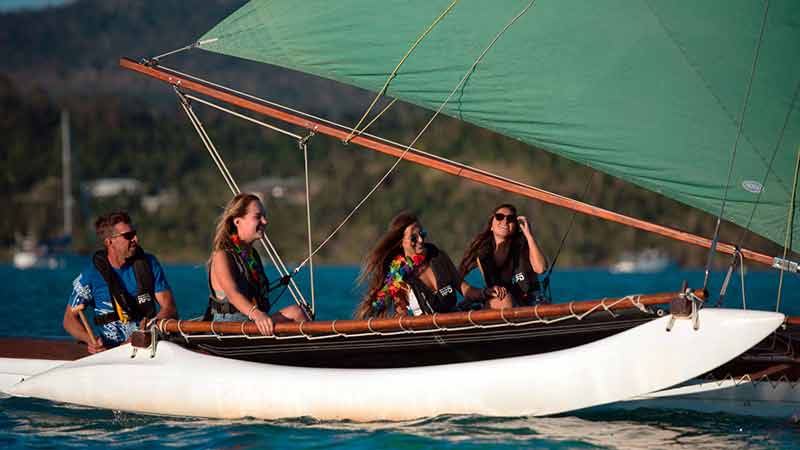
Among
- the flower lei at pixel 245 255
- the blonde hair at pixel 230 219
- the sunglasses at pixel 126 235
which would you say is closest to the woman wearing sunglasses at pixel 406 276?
the flower lei at pixel 245 255

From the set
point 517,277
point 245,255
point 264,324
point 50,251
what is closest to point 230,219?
point 245,255

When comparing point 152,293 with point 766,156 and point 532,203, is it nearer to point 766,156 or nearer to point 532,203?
point 766,156

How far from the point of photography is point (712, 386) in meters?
9.41

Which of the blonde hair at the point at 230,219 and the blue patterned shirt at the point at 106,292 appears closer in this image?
the blonde hair at the point at 230,219

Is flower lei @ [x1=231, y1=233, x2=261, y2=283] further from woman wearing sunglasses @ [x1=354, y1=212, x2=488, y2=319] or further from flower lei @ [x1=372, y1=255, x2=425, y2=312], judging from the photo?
flower lei @ [x1=372, y1=255, x2=425, y2=312]

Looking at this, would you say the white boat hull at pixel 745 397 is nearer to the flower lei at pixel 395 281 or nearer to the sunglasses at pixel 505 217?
the flower lei at pixel 395 281

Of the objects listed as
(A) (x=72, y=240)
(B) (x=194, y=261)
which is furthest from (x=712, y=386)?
(B) (x=194, y=261)

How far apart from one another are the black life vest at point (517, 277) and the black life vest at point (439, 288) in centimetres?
76

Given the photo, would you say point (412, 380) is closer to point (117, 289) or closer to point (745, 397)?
point (745, 397)

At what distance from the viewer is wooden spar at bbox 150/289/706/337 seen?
8680mm

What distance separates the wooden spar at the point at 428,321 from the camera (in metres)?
8.68

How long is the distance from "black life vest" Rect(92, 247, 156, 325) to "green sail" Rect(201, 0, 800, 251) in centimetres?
193

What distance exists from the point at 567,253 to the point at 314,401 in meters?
101

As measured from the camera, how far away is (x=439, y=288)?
10.7 meters
